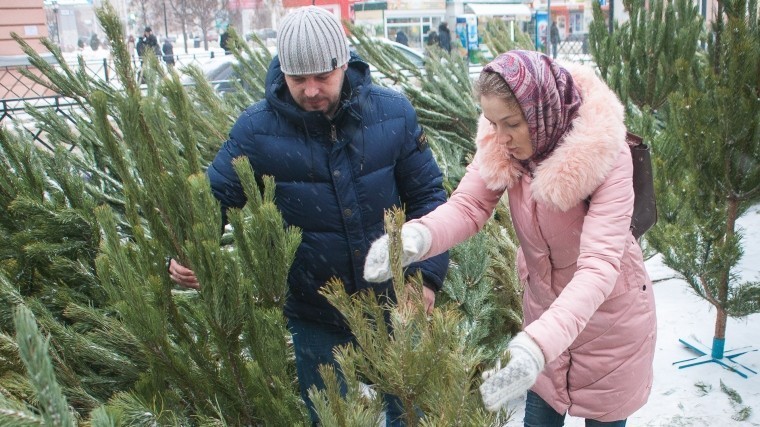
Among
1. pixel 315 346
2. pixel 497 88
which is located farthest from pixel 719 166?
pixel 315 346

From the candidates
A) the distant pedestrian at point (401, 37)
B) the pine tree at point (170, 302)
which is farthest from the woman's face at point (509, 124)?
the distant pedestrian at point (401, 37)

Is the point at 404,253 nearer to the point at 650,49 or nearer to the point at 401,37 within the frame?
the point at 650,49

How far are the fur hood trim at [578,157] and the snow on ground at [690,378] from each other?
1088 mm

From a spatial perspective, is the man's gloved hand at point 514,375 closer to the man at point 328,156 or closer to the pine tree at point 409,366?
the pine tree at point 409,366

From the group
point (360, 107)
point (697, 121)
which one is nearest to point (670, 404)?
point (697, 121)

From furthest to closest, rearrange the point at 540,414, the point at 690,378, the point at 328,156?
the point at 690,378, the point at 540,414, the point at 328,156

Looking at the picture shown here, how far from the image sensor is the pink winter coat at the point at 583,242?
64.6 inches

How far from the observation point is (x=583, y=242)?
64.6 inches

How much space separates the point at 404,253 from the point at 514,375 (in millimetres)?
461

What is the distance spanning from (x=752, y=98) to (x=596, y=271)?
6.65 ft

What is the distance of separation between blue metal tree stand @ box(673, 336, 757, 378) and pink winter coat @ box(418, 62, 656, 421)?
1.64 m

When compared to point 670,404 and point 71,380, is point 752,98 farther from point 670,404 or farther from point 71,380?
point 71,380

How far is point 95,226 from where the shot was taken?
226 centimetres

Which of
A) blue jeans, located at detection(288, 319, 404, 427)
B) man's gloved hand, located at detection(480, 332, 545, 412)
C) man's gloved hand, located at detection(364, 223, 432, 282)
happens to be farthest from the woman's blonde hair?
blue jeans, located at detection(288, 319, 404, 427)
